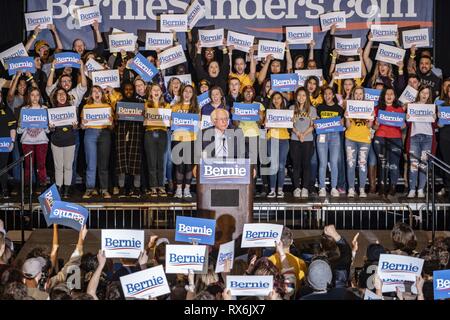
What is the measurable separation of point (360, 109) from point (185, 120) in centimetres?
245

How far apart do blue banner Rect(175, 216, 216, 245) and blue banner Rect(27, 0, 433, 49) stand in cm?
556

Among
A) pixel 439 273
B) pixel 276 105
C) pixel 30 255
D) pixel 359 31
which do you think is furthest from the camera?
pixel 359 31

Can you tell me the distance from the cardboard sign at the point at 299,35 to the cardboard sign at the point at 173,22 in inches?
61.4

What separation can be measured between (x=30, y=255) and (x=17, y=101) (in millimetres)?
5005

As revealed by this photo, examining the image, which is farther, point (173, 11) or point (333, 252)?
point (173, 11)

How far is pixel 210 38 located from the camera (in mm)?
15852

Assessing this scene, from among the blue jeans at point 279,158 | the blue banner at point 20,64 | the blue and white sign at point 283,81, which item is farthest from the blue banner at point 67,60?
the blue jeans at point 279,158

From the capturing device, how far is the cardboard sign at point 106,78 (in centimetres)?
1521

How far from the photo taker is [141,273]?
987cm

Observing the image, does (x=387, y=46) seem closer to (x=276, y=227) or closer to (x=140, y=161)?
(x=140, y=161)

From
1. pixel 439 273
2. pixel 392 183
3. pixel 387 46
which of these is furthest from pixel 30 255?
pixel 387 46

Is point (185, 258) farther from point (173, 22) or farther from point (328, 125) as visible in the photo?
point (173, 22)

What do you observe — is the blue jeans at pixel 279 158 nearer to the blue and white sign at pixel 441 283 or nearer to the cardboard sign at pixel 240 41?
the cardboard sign at pixel 240 41

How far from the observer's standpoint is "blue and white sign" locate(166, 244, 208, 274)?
1048cm
